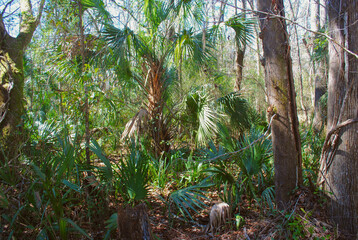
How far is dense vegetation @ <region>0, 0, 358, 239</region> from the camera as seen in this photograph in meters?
3.11

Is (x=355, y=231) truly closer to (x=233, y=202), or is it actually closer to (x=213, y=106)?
(x=233, y=202)

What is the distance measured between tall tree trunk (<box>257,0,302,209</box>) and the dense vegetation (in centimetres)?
9

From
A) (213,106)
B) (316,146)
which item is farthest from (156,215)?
(316,146)

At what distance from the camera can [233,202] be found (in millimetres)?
3945

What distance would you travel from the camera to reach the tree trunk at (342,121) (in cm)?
281

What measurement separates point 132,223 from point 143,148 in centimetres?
263

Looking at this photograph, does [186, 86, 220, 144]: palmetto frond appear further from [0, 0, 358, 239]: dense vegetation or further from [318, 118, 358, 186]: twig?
[318, 118, 358, 186]: twig

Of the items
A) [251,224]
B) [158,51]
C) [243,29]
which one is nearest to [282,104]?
[251,224]

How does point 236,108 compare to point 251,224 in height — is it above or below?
above

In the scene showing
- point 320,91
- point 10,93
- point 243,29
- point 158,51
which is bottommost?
point 320,91

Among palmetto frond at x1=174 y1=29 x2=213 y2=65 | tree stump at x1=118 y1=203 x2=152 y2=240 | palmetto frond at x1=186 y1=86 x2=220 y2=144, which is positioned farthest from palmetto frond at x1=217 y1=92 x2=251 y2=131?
tree stump at x1=118 y1=203 x2=152 y2=240

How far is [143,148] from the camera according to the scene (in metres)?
5.11

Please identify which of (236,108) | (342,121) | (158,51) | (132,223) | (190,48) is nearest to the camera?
(132,223)

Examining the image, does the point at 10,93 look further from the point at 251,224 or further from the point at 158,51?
the point at 251,224
